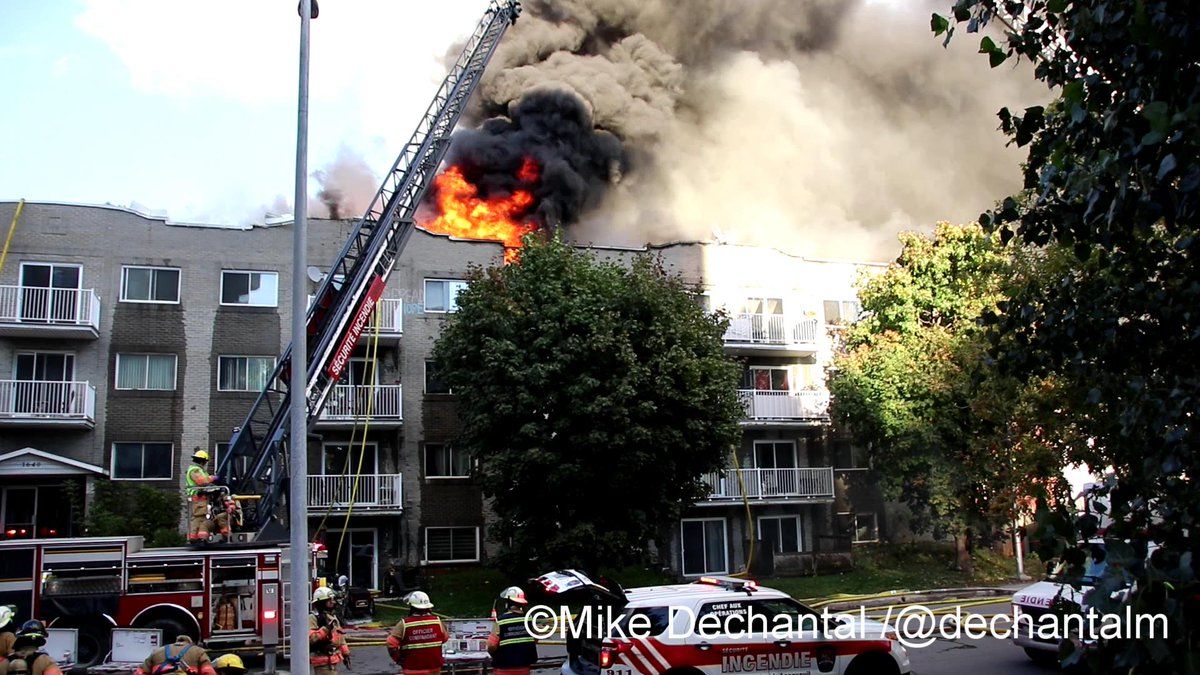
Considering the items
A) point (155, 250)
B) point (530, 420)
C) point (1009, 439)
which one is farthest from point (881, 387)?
point (155, 250)

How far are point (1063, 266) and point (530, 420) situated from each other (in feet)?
38.4

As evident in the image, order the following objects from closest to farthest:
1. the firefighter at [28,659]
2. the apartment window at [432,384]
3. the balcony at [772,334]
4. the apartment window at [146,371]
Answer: the firefighter at [28,659]
the apartment window at [146,371]
the apartment window at [432,384]
the balcony at [772,334]

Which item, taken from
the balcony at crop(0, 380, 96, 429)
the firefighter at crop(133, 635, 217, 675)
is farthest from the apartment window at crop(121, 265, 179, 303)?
the firefighter at crop(133, 635, 217, 675)

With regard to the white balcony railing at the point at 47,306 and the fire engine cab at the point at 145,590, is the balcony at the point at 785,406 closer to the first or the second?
the fire engine cab at the point at 145,590

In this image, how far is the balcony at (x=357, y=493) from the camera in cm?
2553

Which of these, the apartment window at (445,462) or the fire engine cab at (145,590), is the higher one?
the apartment window at (445,462)

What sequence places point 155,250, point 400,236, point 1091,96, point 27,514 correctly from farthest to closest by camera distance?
point 155,250 < point 27,514 < point 400,236 < point 1091,96

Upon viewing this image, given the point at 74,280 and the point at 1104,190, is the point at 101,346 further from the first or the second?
the point at 1104,190

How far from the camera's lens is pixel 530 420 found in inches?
882

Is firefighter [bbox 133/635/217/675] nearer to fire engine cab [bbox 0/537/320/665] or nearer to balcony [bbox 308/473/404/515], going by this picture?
fire engine cab [bbox 0/537/320/665]

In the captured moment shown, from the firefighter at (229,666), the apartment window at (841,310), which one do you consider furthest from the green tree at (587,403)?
the firefighter at (229,666)

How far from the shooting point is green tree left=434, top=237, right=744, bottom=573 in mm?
Result: 21547

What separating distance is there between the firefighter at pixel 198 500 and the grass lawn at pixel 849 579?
20.4 feet

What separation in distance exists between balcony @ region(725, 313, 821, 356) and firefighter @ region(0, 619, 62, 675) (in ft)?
76.3
